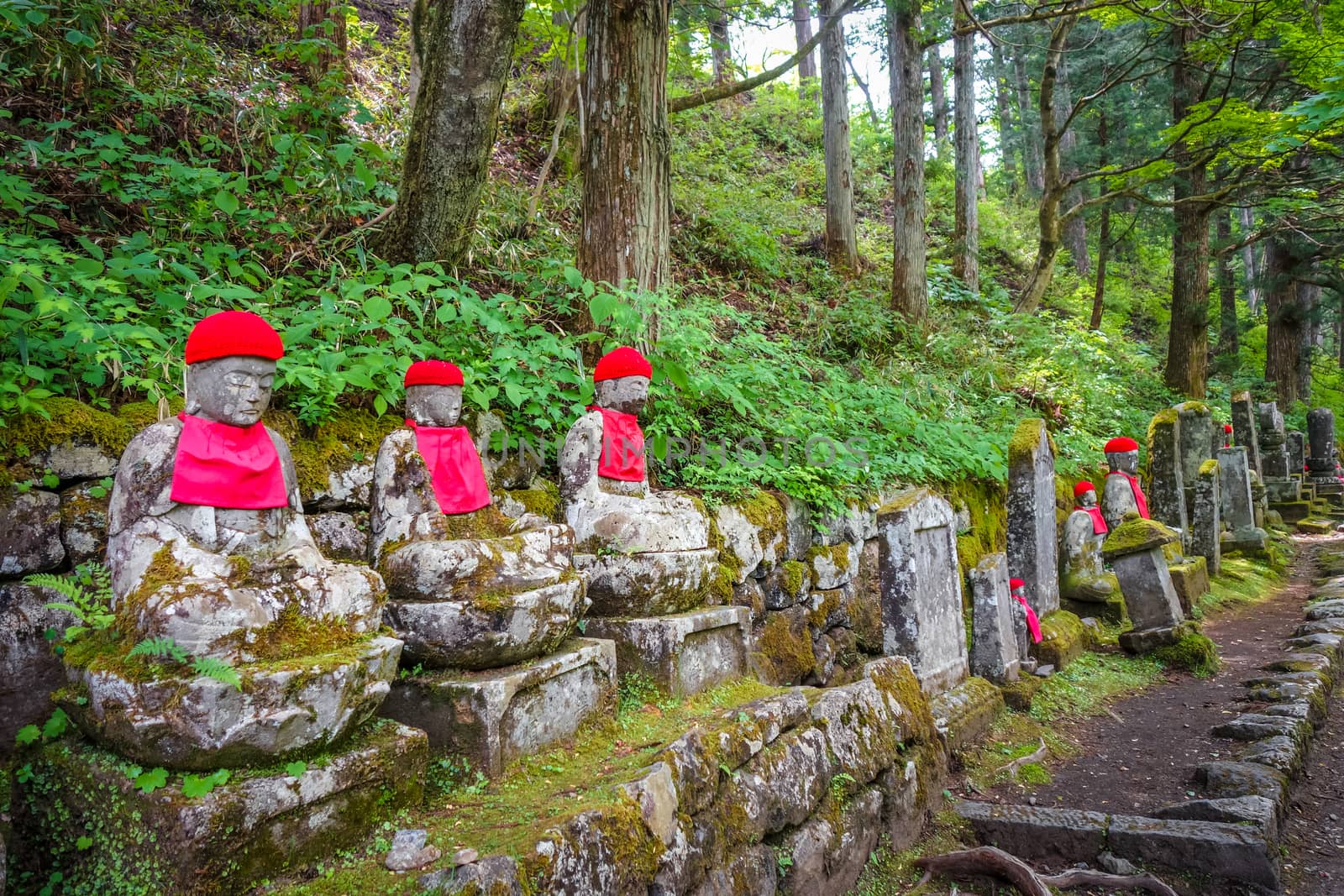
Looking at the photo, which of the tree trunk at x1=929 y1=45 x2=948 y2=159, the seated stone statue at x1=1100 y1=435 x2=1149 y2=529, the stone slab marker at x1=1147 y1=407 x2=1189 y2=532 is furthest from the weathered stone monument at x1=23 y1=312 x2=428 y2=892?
the tree trunk at x1=929 y1=45 x2=948 y2=159

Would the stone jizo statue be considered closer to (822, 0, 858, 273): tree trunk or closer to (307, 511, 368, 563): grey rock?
(307, 511, 368, 563): grey rock

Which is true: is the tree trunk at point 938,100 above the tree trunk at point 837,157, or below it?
above

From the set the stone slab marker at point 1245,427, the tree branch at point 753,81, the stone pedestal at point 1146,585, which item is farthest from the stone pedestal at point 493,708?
the stone slab marker at point 1245,427

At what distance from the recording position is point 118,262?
11.6 ft

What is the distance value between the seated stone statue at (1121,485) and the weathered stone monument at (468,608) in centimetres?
732

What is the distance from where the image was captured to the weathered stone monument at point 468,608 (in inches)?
104

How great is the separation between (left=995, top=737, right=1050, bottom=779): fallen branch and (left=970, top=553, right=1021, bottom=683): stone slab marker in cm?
74

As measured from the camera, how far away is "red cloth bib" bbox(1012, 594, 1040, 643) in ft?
20.1

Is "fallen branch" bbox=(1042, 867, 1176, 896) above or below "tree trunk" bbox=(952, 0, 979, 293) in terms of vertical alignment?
below

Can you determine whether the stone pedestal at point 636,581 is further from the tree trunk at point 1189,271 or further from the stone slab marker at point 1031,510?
the tree trunk at point 1189,271

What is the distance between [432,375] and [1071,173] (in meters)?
20.1

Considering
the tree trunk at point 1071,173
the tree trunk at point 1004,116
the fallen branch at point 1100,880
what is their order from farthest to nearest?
the tree trunk at point 1004,116, the tree trunk at point 1071,173, the fallen branch at point 1100,880

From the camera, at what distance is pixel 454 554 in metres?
2.74

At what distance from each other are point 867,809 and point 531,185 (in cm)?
668
